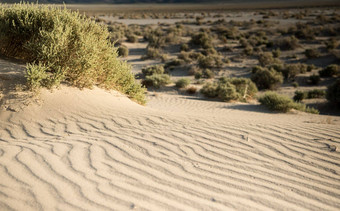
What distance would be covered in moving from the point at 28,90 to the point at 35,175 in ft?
7.83

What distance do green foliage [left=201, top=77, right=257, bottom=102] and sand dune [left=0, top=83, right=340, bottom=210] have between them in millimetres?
4996

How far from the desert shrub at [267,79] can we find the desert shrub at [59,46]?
8968 millimetres

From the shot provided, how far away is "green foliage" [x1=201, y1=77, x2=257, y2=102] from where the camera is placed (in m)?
9.78

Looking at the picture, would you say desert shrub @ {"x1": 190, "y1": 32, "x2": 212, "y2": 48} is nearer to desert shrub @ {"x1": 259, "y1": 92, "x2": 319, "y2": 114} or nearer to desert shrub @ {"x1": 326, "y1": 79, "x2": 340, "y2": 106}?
desert shrub @ {"x1": 326, "y1": 79, "x2": 340, "y2": 106}

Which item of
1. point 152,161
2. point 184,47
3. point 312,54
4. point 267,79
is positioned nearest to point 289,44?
point 312,54

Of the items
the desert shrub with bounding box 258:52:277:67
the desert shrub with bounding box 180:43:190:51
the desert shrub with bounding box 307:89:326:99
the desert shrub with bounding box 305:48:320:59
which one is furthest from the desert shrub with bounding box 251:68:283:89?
the desert shrub with bounding box 180:43:190:51

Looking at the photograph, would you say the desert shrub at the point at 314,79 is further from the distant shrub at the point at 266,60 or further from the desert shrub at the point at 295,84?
the distant shrub at the point at 266,60

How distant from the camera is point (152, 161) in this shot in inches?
123

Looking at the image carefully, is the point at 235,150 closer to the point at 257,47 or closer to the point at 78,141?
the point at 78,141

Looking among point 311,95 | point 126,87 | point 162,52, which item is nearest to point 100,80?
point 126,87

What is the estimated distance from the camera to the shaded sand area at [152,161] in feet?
8.11

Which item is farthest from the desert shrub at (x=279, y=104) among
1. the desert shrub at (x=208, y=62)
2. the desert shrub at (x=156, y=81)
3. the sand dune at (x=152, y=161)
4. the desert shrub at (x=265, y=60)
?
the desert shrub at (x=265, y=60)

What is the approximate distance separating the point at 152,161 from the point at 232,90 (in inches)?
292

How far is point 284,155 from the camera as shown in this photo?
3516mm
